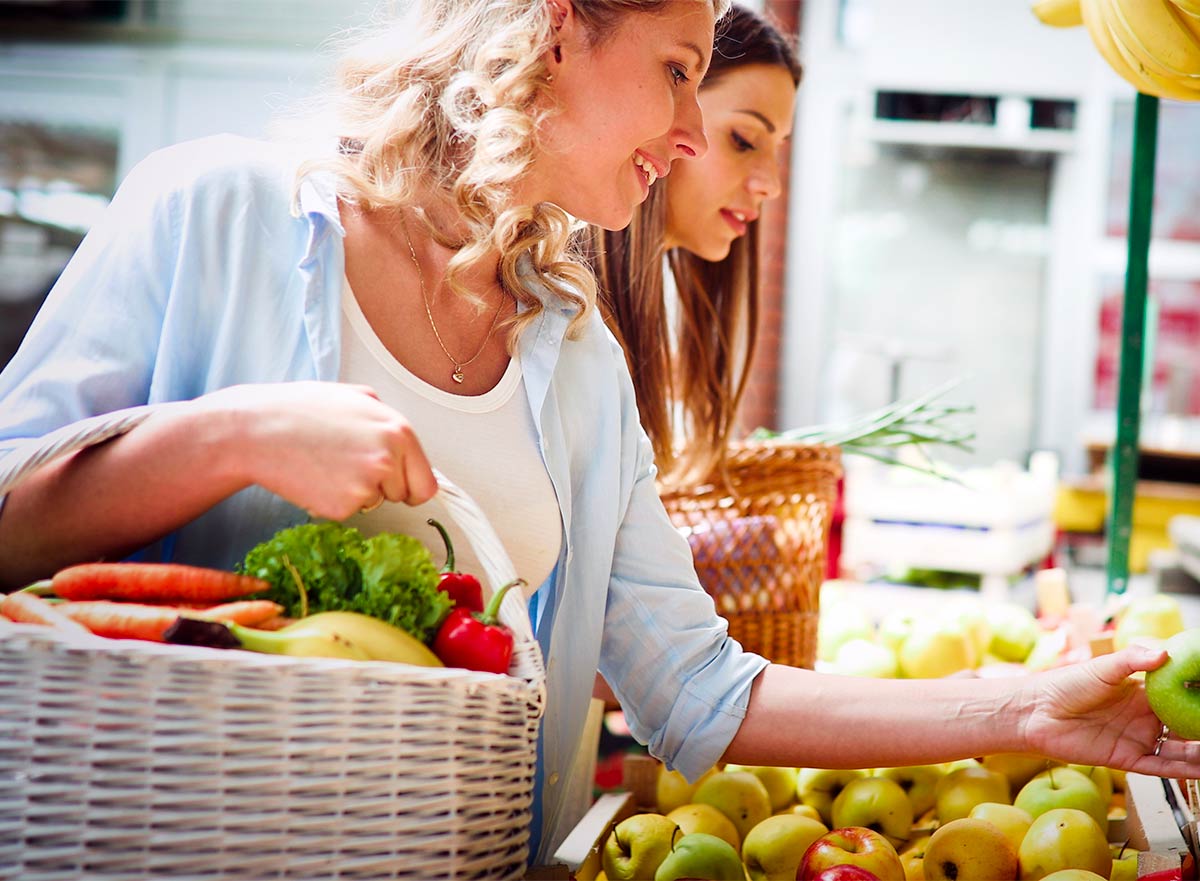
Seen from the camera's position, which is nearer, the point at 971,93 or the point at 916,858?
the point at 916,858

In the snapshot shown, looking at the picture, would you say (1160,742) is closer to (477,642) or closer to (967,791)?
(967,791)

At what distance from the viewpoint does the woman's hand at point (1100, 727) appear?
105 cm

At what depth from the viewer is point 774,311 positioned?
576 cm

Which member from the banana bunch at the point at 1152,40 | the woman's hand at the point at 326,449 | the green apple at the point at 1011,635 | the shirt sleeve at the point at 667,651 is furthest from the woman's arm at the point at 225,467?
the green apple at the point at 1011,635

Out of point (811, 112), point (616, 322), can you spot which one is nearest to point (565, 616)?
point (616, 322)

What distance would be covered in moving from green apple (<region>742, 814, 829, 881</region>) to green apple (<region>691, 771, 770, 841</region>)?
9cm

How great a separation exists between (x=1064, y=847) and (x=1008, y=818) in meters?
0.09

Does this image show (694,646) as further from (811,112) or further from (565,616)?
(811,112)

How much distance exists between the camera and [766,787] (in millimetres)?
1408

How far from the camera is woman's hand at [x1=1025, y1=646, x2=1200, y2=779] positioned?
1.05m

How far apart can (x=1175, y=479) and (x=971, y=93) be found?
7.09ft

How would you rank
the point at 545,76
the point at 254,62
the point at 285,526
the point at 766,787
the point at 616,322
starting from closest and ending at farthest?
1. the point at 285,526
2. the point at 545,76
3. the point at 766,787
4. the point at 616,322
5. the point at 254,62

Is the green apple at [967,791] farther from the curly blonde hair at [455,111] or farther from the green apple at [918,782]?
the curly blonde hair at [455,111]

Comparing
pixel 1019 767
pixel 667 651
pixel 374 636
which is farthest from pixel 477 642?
pixel 1019 767
